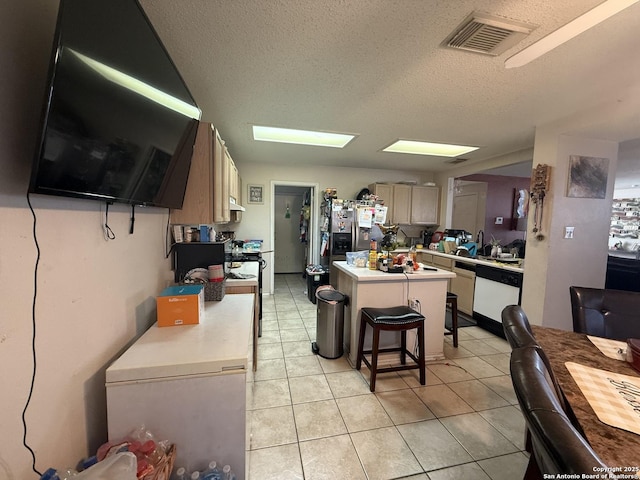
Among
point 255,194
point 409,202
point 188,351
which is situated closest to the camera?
point 188,351

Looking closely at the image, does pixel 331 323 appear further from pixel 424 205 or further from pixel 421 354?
pixel 424 205

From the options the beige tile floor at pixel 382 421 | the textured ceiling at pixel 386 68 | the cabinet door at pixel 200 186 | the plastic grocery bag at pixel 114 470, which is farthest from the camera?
the cabinet door at pixel 200 186

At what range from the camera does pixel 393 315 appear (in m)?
2.17

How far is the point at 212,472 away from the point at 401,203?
4627mm

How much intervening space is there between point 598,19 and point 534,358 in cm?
138

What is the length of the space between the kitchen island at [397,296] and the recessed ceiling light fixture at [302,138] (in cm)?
184

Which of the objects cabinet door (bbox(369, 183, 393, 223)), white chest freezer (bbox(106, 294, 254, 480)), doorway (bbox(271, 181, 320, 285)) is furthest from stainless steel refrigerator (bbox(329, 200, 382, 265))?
white chest freezer (bbox(106, 294, 254, 480))

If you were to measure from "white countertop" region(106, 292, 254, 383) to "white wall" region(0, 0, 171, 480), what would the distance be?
14cm

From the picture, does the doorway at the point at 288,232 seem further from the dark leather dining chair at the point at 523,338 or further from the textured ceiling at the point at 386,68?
the dark leather dining chair at the point at 523,338

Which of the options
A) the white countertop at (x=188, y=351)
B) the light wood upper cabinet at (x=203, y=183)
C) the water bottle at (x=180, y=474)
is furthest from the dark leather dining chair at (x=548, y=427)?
the light wood upper cabinet at (x=203, y=183)

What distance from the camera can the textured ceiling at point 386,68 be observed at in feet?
4.14

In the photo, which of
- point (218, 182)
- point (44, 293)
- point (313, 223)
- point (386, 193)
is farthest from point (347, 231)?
point (44, 293)

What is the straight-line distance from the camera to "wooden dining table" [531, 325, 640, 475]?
684 millimetres

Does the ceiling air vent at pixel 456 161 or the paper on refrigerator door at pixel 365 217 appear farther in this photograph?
the ceiling air vent at pixel 456 161
